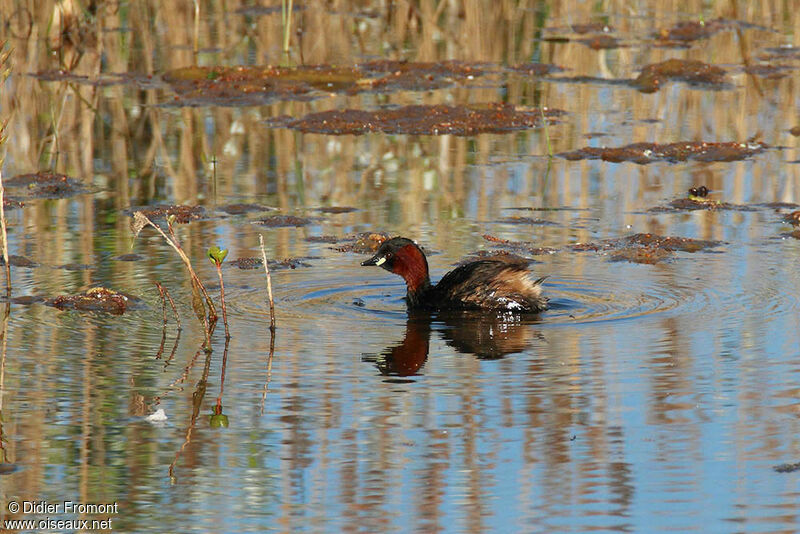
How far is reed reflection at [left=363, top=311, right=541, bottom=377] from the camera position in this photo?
276 inches

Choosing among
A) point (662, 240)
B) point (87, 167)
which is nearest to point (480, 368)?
point (662, 240)

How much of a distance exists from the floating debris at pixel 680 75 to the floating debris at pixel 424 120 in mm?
1542

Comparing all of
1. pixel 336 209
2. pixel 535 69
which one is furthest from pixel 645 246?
pixel 535 69

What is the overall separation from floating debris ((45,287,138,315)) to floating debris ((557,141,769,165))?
458cm

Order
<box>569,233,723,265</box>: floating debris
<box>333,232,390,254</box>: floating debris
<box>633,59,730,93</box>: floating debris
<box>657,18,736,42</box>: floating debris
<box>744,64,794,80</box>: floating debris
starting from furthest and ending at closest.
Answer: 1. <box>657,18,736,42</box>: floating debris
2. <box>744,64,794,80</box>: floating debris
3. <box>633,59,730,93</box>: floating debris
4. <box>333,232,390,254</box>: floating debris
5. <box>569,233,723,265</box>: floating debris

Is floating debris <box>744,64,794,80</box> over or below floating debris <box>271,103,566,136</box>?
over

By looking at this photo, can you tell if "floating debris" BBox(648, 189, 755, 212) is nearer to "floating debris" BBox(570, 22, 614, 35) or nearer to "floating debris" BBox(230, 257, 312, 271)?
"floating debris" BBox(230, 257, 312, 271)

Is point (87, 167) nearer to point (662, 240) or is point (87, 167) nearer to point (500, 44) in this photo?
point (662, 240)

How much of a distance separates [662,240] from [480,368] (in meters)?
2.66

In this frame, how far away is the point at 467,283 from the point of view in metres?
8.09

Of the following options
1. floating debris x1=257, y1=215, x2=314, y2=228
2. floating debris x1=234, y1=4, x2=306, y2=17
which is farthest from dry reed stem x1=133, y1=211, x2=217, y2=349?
floating debris x1=234, y1=4, x2=306, y2=17

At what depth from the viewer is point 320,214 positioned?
1011cm

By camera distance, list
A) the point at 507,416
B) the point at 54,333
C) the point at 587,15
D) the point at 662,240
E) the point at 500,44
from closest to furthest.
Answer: the point at 507,416 < the point at 54,333 < the point at 662,240 < the point at 500,44 < the point at 587,15

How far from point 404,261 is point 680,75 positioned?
21.8 ft
